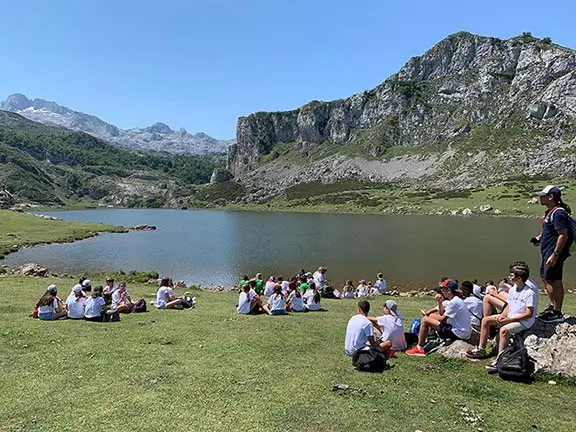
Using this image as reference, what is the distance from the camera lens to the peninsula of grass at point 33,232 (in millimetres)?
73994

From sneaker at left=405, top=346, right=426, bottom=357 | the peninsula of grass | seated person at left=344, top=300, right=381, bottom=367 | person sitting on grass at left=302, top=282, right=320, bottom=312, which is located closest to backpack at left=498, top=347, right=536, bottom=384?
sneaker at left=405, top=346, right=426, bottom=357

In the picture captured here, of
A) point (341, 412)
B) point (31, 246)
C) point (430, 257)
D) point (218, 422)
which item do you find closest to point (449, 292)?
point (341, 412)

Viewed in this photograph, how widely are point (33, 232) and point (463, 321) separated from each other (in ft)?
301

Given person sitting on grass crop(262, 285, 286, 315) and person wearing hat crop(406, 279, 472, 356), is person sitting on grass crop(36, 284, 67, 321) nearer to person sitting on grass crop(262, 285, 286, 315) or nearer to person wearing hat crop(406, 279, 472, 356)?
person sitting on grass crop(262, 285, 286, 315)

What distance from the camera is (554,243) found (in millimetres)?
13148

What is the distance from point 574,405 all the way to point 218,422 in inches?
339

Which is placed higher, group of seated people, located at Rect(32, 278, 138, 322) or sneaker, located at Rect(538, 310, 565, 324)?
sneaker, located at Rect(538, 310, 565, 324)

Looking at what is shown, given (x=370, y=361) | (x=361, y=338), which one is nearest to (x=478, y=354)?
(x=370, y=361)

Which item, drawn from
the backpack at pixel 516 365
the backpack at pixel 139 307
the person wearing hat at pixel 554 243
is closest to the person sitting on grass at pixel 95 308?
the backpack at pixel 139 307

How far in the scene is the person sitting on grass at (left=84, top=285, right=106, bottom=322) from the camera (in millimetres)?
20750

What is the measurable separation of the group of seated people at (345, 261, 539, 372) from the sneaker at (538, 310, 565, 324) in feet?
1.91

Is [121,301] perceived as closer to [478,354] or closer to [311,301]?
[311,301]

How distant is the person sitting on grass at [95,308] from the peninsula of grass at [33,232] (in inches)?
2025

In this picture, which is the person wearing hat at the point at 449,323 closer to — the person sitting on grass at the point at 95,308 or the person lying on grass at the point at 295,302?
the person lying on grass at the point at 295,302
